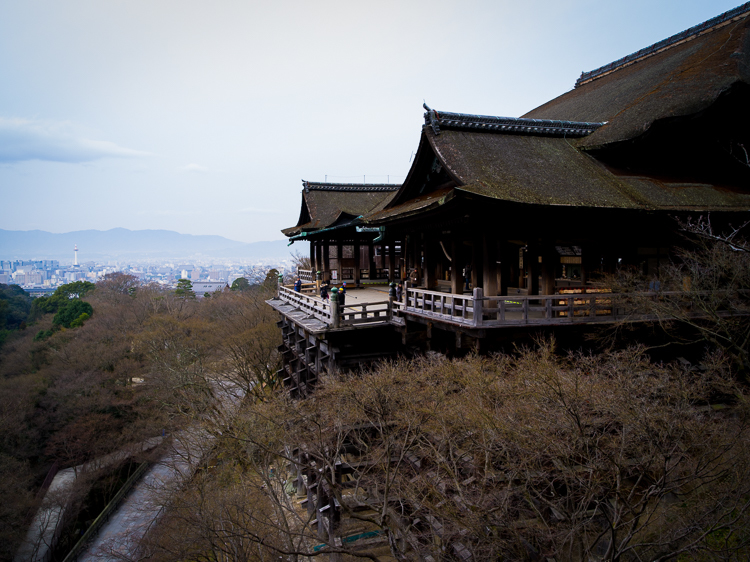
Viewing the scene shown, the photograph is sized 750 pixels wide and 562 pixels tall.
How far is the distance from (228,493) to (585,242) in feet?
45.7

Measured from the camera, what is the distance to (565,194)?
11.8 metres

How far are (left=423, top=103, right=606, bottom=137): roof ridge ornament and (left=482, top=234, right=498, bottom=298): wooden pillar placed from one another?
421cm

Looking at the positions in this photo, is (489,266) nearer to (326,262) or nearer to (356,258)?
(356,258)

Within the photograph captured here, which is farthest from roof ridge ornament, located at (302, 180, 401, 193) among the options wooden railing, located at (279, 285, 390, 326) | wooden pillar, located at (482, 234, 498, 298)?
wooden pillar, located at (482, 234, 498, 298)

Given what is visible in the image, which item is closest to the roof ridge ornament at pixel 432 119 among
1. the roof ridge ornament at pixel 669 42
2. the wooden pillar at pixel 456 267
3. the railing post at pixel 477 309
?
the wooden pillar at pixel 456 267

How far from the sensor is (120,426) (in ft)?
91.0

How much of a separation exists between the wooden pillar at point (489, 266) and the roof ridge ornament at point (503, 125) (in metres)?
4.21

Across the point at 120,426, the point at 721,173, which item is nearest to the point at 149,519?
the point at 120,426

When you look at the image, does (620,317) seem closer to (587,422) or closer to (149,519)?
(587,422)

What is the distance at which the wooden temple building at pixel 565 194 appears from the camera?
1165cm

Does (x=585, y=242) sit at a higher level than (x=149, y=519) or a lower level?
higher

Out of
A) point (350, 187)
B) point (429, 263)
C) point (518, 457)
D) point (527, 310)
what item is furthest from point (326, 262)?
point (518, 457)

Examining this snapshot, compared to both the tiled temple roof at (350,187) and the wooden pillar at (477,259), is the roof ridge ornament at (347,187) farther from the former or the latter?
the wooden pillar at (477,259)

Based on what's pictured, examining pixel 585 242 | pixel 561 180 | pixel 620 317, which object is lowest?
pixel 620 317
